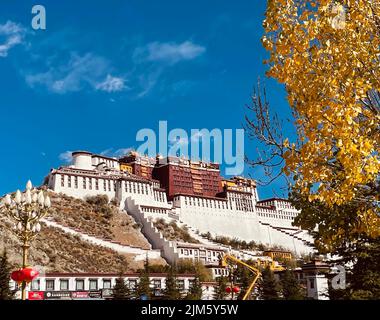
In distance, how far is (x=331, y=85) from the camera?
7219 mm

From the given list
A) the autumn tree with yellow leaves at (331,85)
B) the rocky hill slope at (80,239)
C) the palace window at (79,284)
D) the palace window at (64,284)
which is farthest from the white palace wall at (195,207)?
the autumn tree with yellow leaves at (331,85)

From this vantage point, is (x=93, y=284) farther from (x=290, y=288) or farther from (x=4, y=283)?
(x=290, y=288)

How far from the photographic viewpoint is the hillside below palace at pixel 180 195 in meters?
86.8

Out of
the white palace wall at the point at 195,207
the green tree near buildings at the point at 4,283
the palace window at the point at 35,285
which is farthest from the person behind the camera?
the white palace wall at the point at 195,207

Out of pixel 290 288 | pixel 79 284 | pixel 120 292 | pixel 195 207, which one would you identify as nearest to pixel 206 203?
pixel 195 207

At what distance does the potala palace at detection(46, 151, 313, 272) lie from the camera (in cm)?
8525

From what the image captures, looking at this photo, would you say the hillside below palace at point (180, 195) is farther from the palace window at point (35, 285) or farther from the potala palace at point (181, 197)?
the palace window at point (35, 285)

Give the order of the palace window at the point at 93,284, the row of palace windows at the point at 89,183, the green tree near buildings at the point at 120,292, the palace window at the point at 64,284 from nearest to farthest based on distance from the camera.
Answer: the green tree near buildings at the point at 120,292, the palace window at the point at 64,284, the palace window at the point at 93,284, the row of palace windows at the point at 89,183

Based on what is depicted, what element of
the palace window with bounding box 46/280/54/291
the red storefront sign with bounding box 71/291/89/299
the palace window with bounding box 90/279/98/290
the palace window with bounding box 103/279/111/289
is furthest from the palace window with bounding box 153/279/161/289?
the palace window with bounding box 46/280/54/291

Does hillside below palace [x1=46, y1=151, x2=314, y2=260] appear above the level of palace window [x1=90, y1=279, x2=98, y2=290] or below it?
above

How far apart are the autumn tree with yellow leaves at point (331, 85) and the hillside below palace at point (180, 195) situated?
71419 mm

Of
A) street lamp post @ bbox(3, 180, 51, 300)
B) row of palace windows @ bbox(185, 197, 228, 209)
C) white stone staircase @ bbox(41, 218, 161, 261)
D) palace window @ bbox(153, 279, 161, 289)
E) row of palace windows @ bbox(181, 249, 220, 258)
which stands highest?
row of palace windows @ bbox(185, 197, 228, 209)

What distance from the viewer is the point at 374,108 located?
27.4ft

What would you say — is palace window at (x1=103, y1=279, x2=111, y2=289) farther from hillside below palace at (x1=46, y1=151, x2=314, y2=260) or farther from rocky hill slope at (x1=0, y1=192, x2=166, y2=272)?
hillside below palace at (x1=46, y1=151, x2=314, y2=260)
